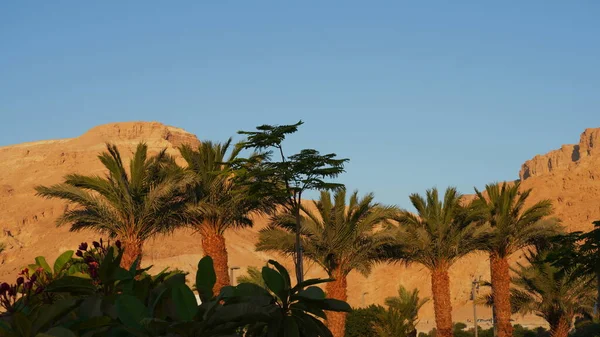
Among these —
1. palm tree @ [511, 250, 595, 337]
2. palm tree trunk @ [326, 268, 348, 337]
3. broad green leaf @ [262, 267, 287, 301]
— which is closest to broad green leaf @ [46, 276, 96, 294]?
broad green leaf @ [262, 267, 287, 301]

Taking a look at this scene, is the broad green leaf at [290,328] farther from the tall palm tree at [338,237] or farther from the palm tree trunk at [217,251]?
the tall palm tree at [338,237]

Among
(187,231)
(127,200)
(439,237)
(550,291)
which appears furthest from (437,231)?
(187,231)

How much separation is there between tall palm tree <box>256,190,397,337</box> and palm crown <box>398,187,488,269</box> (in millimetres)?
1387

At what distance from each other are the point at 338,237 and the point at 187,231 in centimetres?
1766

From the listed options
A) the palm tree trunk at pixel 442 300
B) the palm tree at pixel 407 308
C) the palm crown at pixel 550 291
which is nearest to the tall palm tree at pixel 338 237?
the palm tree trunk at pixel 442 300

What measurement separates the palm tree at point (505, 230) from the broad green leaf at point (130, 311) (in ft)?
89.5

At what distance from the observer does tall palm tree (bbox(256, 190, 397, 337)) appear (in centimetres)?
2964

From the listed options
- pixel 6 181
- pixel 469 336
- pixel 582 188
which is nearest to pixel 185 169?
pixel 469 336

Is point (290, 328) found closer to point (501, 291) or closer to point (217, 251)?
point (217, 251)

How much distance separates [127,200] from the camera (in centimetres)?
2583

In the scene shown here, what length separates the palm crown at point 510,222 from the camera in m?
32.1

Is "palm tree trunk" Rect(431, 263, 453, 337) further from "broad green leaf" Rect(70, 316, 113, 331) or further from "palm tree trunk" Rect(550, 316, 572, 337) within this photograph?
"broad green leaf" Rect(70, 316, 113, 331)

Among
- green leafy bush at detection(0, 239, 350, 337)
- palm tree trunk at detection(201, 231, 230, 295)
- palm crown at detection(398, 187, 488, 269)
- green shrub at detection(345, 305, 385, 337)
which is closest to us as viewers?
green leafy bush at detection(0, 239, 350, 337)

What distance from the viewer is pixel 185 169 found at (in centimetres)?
2717
